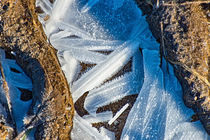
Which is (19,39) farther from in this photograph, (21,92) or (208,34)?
(208,34)

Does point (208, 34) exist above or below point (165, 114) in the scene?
above

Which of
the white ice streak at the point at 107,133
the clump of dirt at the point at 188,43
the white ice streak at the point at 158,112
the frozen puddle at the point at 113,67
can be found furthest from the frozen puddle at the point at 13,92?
the clump of dirt at the point at 188,43

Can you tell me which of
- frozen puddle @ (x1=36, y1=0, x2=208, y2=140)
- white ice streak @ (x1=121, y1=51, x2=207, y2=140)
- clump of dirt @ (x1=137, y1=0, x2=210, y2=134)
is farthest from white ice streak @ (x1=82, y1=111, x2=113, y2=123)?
clump of dirt @ (x1=137, y1=0, x2=210, y2=134)

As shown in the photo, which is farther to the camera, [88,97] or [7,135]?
[88,97]

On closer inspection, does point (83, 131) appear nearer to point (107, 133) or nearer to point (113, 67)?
point (107, 133)

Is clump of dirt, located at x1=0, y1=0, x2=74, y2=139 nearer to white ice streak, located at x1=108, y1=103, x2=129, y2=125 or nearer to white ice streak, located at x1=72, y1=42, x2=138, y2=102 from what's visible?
white ice streak, located at x1=72, y1=42, x2=138, y2=102

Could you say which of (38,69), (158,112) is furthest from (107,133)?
(38,69)

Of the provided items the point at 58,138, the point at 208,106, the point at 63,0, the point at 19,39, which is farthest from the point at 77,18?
the point at 208,106
